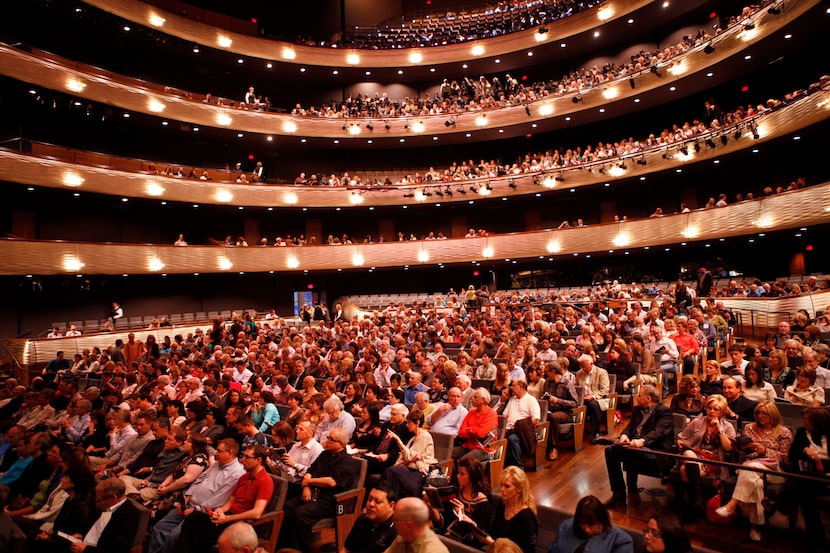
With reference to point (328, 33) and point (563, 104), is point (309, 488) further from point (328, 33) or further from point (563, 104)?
point (328, 33)

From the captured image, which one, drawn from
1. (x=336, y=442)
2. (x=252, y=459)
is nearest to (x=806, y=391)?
(x=336, y=442)

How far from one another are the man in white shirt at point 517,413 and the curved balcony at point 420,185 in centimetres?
1196

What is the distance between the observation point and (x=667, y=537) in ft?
8.79

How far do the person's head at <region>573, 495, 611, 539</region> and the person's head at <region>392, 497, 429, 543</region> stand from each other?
911mm

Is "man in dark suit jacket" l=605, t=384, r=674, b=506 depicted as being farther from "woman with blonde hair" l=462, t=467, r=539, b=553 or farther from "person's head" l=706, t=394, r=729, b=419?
"woman with blonde hair" l=462, t=467, r=539, b=553

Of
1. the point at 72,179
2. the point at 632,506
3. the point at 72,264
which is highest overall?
the point at 72,179

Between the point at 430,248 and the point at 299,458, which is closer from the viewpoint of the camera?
the point at 299,458

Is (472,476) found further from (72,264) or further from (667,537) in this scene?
(72,264)

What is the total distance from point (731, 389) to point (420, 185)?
58.9 ft

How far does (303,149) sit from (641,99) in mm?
14938

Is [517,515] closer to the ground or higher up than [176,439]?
closer to the ground

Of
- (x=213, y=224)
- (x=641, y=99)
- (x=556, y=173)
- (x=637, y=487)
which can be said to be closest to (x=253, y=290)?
(x=213, y=224)

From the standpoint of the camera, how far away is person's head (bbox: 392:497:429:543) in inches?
109

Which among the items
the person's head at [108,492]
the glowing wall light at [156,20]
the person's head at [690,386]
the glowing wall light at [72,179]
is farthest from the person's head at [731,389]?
the glowing wall light at [156,20]
